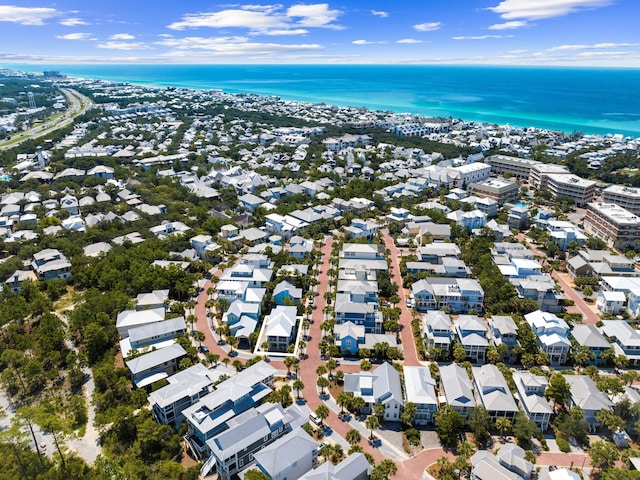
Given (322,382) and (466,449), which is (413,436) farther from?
(322,382)

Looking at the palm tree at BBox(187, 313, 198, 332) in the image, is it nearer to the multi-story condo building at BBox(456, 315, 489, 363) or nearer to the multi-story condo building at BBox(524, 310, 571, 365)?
the multi-story condo building at BBox(456, 315, 489, 363)

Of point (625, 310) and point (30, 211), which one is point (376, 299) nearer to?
point (625, 310)

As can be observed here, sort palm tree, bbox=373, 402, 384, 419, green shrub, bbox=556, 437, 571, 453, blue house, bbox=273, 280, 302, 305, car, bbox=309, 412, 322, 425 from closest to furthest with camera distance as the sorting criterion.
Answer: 1. green shrub, bbox=556, 437, 571, 453
2. palm tree, bbox=373, 402, 384, 419
3. car, bbox=309, 412, 322, 425
4. blue house, bbox=273, 280, 302, 305

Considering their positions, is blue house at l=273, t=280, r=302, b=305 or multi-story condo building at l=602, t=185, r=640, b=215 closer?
blue house at l=273, t=280, r=302, b=305

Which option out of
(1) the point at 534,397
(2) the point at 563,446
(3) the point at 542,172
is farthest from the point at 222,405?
(3) the point at 542,172

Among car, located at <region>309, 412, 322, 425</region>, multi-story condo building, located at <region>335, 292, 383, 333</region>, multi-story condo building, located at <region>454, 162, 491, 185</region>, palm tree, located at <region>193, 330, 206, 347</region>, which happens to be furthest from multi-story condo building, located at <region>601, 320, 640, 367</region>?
multi-story condo building, located at <region>454, 162, 491, 185</region>

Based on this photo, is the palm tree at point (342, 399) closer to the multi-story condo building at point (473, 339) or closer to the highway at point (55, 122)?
the multi-story condo building at point (473, 339)
